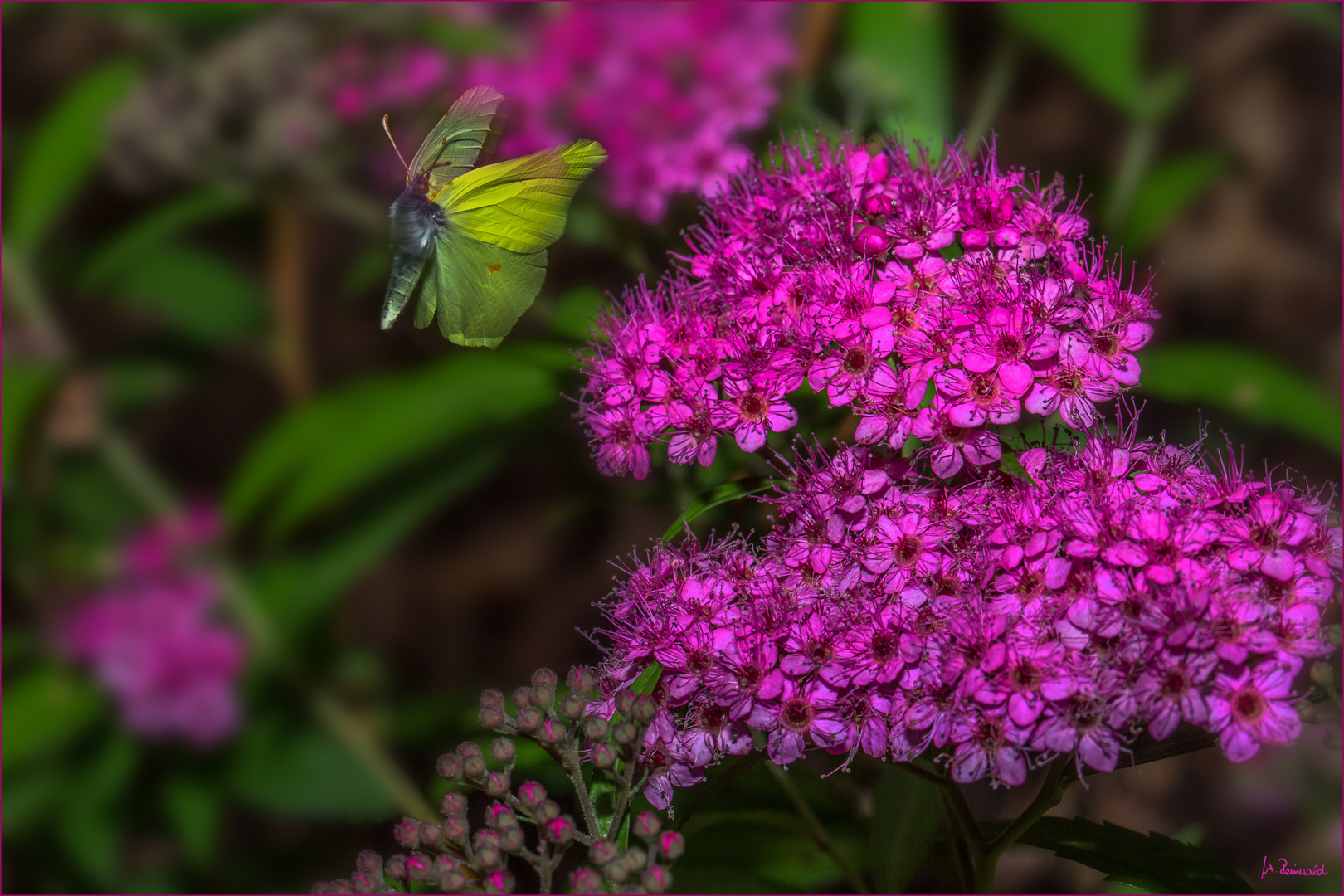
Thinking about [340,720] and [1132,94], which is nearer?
[1132,94]

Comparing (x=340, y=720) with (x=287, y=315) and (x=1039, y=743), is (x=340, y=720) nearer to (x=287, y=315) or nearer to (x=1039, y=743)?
(x=287, y=315)

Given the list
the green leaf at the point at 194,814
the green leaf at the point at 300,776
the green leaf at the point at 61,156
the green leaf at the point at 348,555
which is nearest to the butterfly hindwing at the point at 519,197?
the green leaf at the point at 348,555

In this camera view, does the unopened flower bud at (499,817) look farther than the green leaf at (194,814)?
No

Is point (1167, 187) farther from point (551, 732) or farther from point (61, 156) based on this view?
point (61, 156)

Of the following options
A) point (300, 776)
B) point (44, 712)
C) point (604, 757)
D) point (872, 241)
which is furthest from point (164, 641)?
point (872, 241)

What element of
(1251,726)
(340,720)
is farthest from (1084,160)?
(340,720)

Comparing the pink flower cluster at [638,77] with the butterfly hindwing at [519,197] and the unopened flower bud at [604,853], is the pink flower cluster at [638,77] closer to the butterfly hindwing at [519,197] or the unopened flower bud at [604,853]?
the butterfly hindwing at [519,197]
